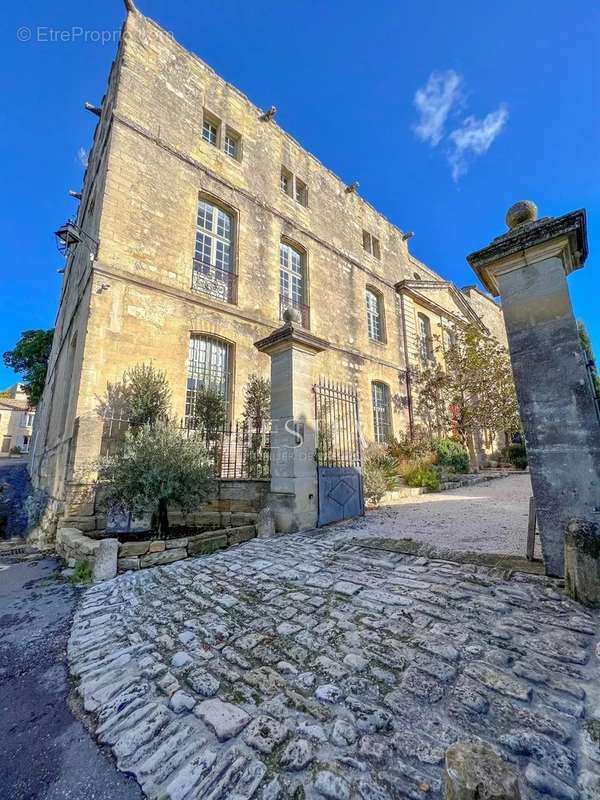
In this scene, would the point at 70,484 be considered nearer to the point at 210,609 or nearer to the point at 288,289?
the point at 210,609

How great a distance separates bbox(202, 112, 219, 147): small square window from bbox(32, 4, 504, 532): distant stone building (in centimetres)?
4

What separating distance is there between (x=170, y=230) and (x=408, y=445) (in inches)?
400

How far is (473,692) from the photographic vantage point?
1.61 metres

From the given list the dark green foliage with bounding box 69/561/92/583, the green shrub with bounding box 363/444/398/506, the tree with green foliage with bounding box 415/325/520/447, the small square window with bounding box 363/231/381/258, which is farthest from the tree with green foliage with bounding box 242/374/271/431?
the small square window with bounding box 363/231/381/258

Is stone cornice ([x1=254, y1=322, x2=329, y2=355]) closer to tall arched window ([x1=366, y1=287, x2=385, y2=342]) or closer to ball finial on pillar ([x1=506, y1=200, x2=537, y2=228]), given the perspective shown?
ball finial on pillar ([x1=506, y1=200, x2=537, y2=228])

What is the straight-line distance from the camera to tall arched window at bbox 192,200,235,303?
9.24 meters

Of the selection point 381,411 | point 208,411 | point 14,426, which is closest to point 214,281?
point 208,411

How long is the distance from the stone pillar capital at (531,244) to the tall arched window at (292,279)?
813cm

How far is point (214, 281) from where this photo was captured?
31.0 ft

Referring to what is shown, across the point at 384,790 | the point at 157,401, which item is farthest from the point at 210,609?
the point at 157,401

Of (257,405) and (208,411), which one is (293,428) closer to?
(208,411)

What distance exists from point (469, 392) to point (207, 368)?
11329 millimetres

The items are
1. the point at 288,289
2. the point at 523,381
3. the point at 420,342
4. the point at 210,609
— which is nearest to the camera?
the point at 210,609

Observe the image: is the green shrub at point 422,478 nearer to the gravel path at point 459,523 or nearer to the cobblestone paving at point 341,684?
the gravel path at point 459,523
